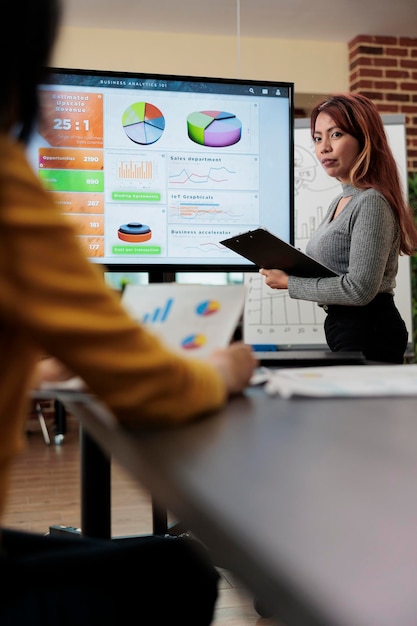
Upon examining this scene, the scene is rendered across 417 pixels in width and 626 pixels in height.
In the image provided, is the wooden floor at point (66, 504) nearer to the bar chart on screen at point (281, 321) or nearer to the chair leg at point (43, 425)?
the chair leg at point (43, 425)

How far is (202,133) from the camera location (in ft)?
6.12

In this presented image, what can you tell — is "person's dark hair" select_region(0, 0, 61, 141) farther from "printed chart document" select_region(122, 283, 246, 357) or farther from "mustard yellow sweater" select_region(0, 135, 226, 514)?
"printed chart document" select_region(122, 283, 246, 357)

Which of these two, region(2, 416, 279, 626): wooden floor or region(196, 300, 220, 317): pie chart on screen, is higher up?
region(196, 300, 220, 317): pie chart on screen

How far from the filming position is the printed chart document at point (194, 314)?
2.74 ft

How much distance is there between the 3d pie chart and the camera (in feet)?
6.00

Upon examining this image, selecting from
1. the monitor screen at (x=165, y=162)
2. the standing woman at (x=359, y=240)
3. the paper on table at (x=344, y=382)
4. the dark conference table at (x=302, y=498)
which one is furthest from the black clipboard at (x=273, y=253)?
the dark conference table at (x=302, y=498)

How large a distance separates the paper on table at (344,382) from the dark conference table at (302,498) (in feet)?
0.26

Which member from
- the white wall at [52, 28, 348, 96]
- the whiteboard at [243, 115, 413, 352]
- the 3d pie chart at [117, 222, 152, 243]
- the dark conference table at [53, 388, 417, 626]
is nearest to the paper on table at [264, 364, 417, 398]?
the dark conference table at [53, 388, 417, 626]

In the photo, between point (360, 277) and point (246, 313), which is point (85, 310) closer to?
point (360, 277)

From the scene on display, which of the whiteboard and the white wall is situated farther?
the white wall

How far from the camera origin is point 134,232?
1.83m

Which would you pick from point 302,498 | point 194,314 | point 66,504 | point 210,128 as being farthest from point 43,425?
point 302,498

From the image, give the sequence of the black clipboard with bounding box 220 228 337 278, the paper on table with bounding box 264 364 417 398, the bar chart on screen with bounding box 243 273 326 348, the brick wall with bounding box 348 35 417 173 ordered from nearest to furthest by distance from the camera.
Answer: the paper on table with bounding box 264 364 417 398
the black clipboard with bounding box 220 228 337 278
the bar chart on screen with bounding box 243 273 326 348
the brick wall with bounding box 348 35 417 173

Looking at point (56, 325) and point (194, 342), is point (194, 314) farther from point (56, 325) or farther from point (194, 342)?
point (56, 325)
